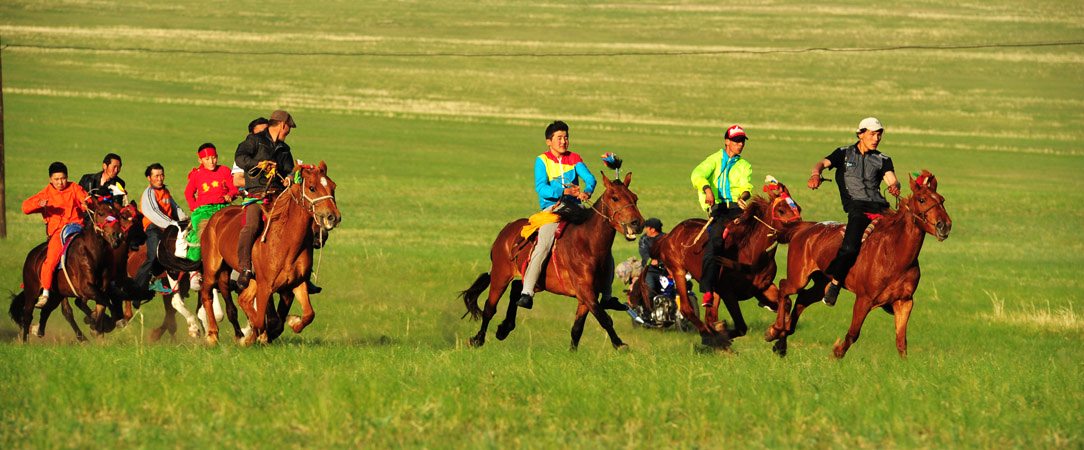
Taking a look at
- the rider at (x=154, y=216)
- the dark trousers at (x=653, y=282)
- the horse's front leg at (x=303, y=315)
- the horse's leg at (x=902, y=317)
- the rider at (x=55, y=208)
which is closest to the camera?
the horse's leg at (x=902, y=317)

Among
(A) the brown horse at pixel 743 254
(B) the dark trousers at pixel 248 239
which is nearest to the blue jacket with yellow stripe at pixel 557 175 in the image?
(A) the brown horse at pixel 743 254

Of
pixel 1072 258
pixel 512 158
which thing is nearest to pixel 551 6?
pixel 512 158

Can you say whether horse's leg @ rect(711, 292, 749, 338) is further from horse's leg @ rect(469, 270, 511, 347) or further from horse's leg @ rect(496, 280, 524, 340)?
horse's leg @ rect(469, 270, 511, 347)

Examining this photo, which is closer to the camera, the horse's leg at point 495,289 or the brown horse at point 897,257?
the brown horse at point 897,257

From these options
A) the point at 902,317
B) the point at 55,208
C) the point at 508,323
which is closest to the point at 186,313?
the point at 55,208

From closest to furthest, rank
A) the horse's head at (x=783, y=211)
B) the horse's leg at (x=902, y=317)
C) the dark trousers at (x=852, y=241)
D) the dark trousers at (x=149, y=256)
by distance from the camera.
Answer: the horse's leg at (x=902, y=317) → the dark trousers at (x=852, y=241) → the horse's head at (x=783, y=211) → the dark trousers at (x=149, y=256)

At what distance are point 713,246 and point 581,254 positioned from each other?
5.98 ft

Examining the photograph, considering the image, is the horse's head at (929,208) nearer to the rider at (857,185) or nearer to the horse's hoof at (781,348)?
the rider at (857,185)

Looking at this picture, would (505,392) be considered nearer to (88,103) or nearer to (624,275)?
(624,275)

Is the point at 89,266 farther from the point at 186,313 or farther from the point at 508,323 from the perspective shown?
the point at 508,323

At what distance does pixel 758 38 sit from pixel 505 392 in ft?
338

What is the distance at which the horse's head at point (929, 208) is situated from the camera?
12117 millimetres

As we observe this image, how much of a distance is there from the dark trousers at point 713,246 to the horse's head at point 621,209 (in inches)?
74.6

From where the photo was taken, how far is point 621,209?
12.8 metres
